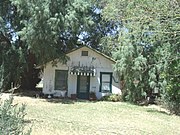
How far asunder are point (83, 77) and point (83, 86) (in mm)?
689

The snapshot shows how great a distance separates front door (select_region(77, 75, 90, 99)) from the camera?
85.1 ft

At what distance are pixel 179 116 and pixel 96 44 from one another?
36.8ft

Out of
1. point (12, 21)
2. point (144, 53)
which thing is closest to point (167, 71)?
point (144, 53)

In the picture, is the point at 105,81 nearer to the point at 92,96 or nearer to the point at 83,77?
the point at 92,96

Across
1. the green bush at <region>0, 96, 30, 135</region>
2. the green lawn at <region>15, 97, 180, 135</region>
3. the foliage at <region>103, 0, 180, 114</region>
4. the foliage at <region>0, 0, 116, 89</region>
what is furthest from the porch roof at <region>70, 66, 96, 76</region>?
the green bush at <region>0, 96, 30, 135</region>

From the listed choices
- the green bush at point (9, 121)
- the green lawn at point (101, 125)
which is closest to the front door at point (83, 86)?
the green lawn at point (101, 125)

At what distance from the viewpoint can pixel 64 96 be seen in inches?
1005

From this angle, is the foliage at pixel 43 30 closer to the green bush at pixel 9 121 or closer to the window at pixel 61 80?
the window at pixel 61 80

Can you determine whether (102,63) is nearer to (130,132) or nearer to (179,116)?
(179,116)

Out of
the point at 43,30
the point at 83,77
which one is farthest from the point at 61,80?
the point at 43,30

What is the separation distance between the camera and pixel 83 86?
85.6 feet

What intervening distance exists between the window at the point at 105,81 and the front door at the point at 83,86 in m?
1.06

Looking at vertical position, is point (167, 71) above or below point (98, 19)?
below

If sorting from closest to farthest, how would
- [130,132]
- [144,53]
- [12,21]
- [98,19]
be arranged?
[130,132] < [144,53] < [12,21] < [98,19]
